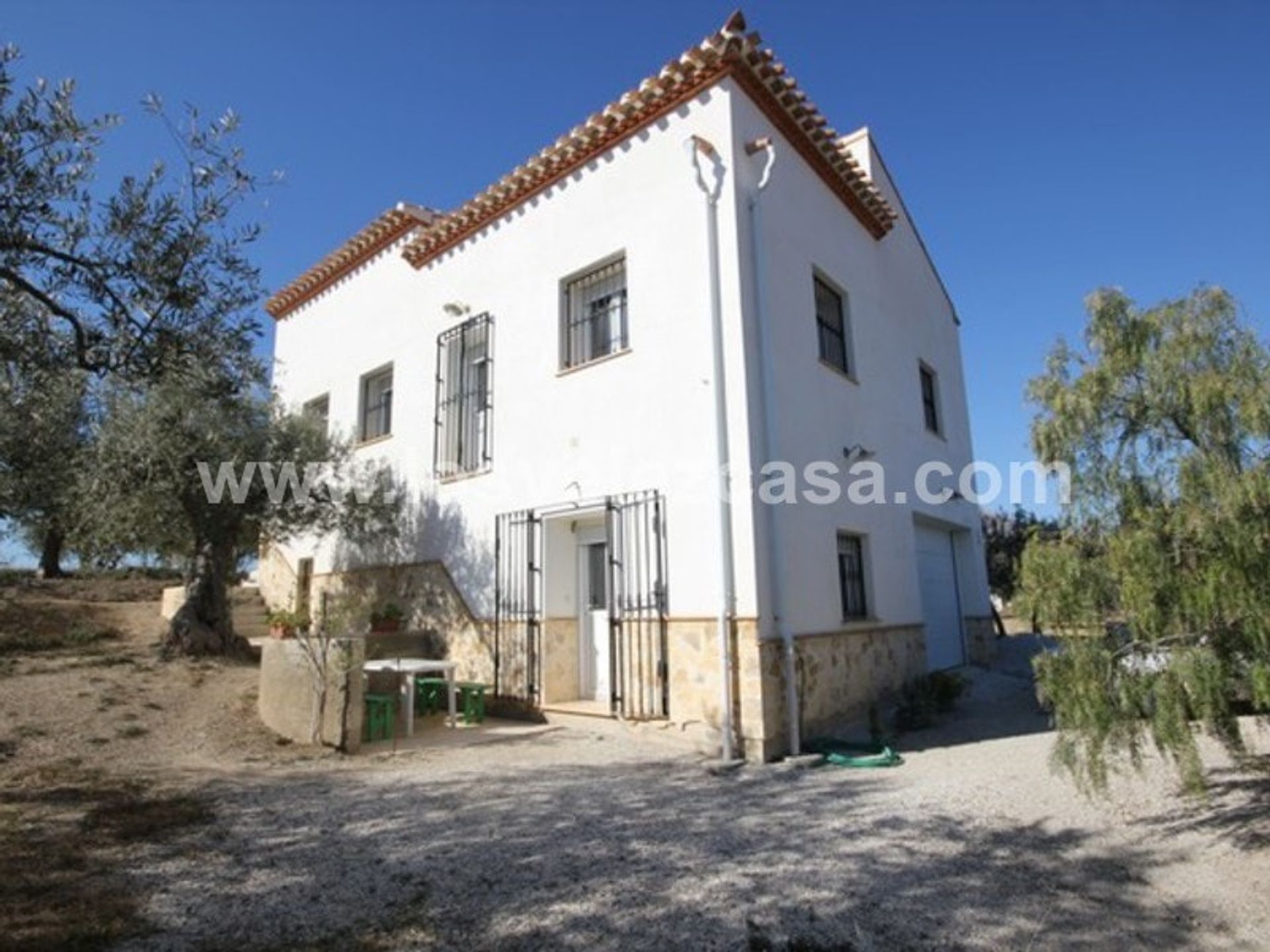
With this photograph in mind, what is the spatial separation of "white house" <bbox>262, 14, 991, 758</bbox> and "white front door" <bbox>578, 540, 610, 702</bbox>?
0.11 feet

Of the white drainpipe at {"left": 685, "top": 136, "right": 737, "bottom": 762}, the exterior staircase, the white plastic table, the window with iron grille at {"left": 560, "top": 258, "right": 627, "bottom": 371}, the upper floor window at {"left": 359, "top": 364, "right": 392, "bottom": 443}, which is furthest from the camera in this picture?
the exterior staircase

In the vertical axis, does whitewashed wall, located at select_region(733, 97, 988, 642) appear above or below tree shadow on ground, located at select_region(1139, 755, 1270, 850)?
above

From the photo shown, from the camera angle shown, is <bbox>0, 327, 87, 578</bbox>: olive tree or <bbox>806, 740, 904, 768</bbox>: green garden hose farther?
<bbox>806, 740, 904, 768</bbox>: green garden hose

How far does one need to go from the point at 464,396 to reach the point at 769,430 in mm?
5242

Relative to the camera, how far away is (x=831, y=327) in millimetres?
9984

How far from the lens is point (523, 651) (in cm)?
919

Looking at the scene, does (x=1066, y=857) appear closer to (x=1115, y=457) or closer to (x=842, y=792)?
(x=842, y=792)

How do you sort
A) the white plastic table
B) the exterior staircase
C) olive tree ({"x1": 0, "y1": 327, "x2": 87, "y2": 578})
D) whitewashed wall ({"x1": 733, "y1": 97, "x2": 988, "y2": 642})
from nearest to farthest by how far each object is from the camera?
olive tree ({"x1": 0, "y1": 327, "x2": 87, "y2": 578})
whitewashed wall ({"x1": 733, "y1": 97, "x2": 988, "y2": 642})
the white plastic table
the exterior staircase

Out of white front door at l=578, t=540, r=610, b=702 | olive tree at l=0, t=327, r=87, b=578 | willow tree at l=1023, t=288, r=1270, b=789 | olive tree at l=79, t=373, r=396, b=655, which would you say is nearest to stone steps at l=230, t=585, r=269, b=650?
olive tree at l=79, t=373, r=396, b=655

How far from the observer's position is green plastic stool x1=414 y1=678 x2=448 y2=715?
30.2 ft

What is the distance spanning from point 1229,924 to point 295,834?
16.5 feet

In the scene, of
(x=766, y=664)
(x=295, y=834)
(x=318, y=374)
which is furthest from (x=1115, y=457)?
(x=318, y=374)

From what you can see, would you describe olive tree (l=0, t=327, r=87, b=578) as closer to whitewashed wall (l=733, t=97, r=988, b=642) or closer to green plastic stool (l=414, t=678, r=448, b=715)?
green plastic stool (l=414, t=678, r=448, b=715)

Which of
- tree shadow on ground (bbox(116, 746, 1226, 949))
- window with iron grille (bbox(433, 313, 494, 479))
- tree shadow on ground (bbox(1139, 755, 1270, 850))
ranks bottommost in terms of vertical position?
tree shadow on ground (bbox(116, 746, 1226, 949))
